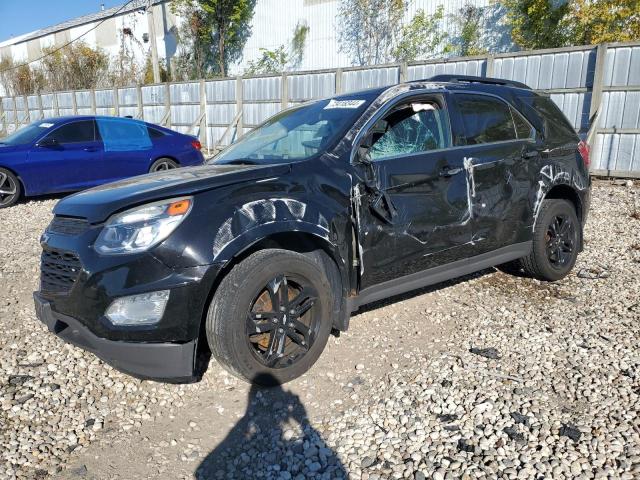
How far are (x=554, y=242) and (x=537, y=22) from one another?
1491cm

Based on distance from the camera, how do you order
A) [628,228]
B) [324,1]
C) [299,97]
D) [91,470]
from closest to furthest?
1. [91,470]
2. [628,228]
3. [299,97]
4. [324,1]

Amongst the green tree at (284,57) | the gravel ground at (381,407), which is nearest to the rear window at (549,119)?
the gravel ground at (381,407)

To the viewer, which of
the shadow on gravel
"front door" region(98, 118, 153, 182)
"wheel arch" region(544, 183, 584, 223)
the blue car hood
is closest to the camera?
the shadow on gravel

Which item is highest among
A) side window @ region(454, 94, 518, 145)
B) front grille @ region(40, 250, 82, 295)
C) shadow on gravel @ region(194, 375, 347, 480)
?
side window @ region(454, 94, 518, 145)

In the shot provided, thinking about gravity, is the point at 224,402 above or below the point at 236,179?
below

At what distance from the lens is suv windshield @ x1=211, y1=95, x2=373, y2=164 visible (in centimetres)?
333

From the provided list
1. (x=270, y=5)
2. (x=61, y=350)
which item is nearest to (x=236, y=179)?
(x=61, y=350)

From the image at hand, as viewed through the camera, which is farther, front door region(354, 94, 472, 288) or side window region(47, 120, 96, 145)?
side window region(47, 120, 96, 145)

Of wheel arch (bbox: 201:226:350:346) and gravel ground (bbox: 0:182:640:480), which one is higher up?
wheel arch (bbox: 201:226:350:346)

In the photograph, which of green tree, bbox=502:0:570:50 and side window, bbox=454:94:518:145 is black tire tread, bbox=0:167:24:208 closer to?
side window, bbox=454:94:518:145

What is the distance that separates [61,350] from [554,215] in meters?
4.08

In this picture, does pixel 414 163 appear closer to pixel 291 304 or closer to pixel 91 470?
pixel 291 304

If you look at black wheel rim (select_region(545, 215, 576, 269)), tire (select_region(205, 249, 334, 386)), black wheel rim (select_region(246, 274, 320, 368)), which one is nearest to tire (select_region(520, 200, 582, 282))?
black wheel rim (select_region(545, 215, 576, 269))

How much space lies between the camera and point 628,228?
21.4 ft
